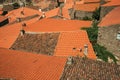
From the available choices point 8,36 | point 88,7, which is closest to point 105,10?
point 88,7

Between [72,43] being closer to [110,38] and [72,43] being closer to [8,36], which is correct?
[110,38]

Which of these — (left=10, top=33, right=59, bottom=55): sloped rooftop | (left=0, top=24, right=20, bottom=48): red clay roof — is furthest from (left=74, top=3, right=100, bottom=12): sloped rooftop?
(left=10, top=33, right=59, bottom=55): sloped rooftop

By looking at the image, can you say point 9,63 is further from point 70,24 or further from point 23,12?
point 23,12

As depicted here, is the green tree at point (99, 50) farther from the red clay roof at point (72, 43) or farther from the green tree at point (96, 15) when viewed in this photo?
the green tree at point (96, 15)

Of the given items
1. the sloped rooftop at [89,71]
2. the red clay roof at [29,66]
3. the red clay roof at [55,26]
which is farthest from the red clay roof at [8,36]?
the sloped rooftop at [89,71]

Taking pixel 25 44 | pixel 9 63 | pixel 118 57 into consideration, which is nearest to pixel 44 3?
pixel 25 44

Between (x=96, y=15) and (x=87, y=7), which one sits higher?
(x=87, y=7)
